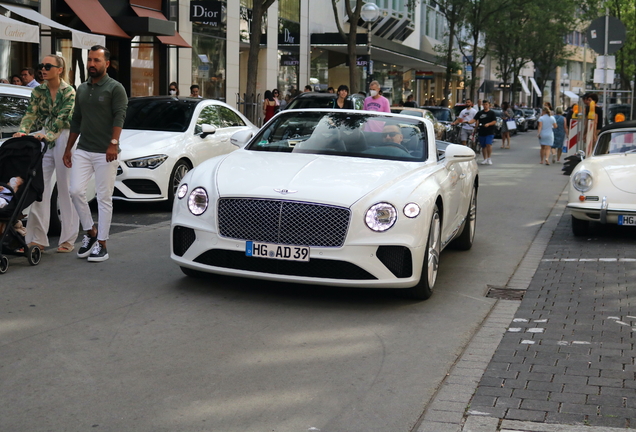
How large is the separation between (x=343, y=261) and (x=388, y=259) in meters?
0.34

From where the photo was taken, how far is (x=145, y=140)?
11.9 m

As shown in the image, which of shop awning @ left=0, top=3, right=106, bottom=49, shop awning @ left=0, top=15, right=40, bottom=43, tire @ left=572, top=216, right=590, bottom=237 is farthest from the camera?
shop awning @ left=0, top=3, right=106, bottom=49

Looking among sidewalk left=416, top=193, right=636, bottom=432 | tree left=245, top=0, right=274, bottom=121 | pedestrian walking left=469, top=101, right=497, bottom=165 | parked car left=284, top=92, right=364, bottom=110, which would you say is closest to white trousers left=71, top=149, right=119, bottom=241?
sidewalk left=416, top=193, right=636, bottom=432

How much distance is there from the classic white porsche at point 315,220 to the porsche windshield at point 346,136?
9.7 inches

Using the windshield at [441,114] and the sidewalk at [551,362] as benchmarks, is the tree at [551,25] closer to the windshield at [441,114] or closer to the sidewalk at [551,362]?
the windshield at [441,114]

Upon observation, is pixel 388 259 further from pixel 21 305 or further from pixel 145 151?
pixel 145 151

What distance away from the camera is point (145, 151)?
1157 centimetres

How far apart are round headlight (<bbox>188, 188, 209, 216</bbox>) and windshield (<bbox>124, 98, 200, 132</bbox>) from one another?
19.4 ft

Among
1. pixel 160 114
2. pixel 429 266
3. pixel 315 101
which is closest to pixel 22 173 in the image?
pixel 429 266

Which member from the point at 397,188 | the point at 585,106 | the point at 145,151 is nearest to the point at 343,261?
the point at 397,188

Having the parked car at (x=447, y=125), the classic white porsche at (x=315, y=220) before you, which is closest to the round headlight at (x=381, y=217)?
the classic white porsche at (x=315, y=220)

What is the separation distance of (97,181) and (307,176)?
2.30 metres

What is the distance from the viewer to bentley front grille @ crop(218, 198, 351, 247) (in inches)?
249

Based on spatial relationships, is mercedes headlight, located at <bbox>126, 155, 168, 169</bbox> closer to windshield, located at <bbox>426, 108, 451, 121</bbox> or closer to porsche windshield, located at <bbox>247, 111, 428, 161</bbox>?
porsche windshield, located at <bbox>247, 111, 428, 161</bbox>
